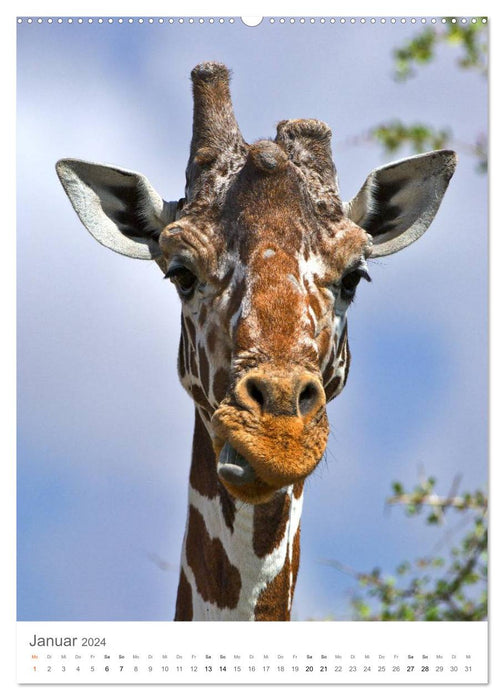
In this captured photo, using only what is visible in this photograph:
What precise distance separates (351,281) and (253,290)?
841 millimetres

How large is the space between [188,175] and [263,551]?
2.36 meters

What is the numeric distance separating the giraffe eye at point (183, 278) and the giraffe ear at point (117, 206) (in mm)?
601

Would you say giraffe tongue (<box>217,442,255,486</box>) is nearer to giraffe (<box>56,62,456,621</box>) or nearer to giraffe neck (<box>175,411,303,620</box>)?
giraffe (<box>56,62,456,621</box>)

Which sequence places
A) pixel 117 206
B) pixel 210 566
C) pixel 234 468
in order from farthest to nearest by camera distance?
pixel 117 206
pixel 210 566
pixel 234 468

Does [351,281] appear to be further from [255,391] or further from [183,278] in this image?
[255,391]

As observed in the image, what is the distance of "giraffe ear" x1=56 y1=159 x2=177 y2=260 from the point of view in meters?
8.88

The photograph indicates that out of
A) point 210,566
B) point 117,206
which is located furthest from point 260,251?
point 210,566

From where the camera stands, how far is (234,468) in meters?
7.22

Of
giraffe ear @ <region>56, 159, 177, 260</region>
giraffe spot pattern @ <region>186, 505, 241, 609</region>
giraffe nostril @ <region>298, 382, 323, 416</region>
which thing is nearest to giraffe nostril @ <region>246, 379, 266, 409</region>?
giraffe nostril @ <region>298, 382, 323, 416</region>

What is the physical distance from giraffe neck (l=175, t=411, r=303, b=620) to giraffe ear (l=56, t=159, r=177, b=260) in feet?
4.00

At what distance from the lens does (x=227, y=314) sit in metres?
7.94
